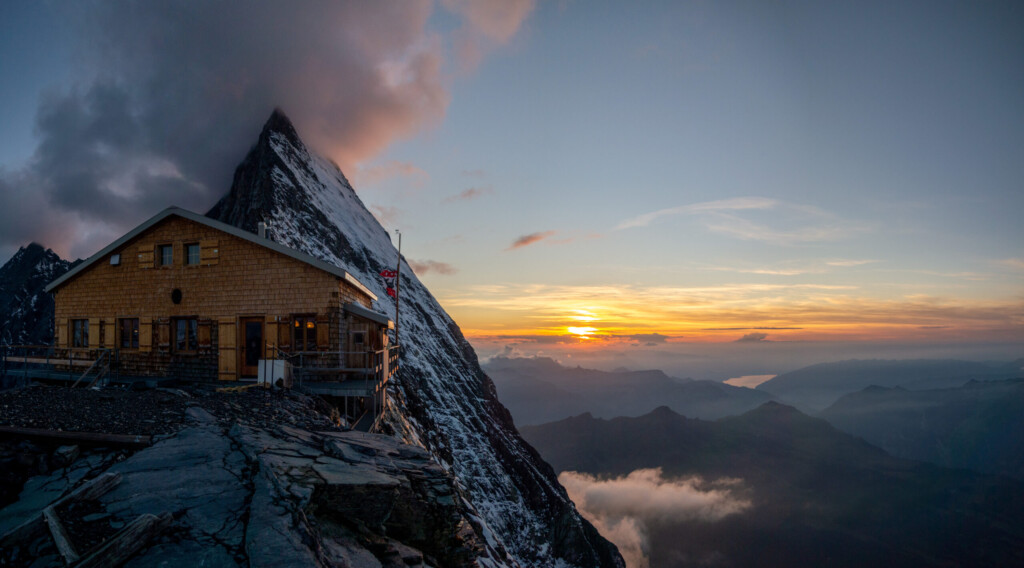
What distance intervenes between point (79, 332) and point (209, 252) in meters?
8.99

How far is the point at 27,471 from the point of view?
7523 millimetres

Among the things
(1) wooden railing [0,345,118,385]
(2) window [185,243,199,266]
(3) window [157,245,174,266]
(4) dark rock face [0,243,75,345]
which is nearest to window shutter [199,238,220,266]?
(2) window [185,243,199,266]

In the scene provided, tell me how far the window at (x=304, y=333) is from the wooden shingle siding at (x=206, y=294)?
0.93 ft

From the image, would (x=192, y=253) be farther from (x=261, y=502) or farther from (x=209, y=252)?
(x=261, y=502)

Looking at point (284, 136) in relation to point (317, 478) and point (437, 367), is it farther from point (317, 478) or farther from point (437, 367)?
point (317, 478)

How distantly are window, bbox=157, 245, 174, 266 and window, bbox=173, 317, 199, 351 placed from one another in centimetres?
262

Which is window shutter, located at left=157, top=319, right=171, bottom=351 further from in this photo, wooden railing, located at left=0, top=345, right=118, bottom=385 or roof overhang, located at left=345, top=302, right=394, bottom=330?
roof overhang, located at left=345, top=302, right=394, bottom=330

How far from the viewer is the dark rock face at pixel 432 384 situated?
3850cm

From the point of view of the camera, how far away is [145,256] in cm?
2047

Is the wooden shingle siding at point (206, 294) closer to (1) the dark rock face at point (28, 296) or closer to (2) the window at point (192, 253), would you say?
(2) the window at point (192, 253)

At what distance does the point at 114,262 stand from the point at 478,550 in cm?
2197

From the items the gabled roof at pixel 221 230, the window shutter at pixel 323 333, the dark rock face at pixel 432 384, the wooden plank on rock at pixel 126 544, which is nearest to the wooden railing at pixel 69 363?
the gabled roof at pixel 221 230

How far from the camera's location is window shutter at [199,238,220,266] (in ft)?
63.3

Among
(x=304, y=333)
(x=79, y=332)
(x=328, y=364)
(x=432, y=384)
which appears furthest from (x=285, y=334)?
(x=432, y=384)
